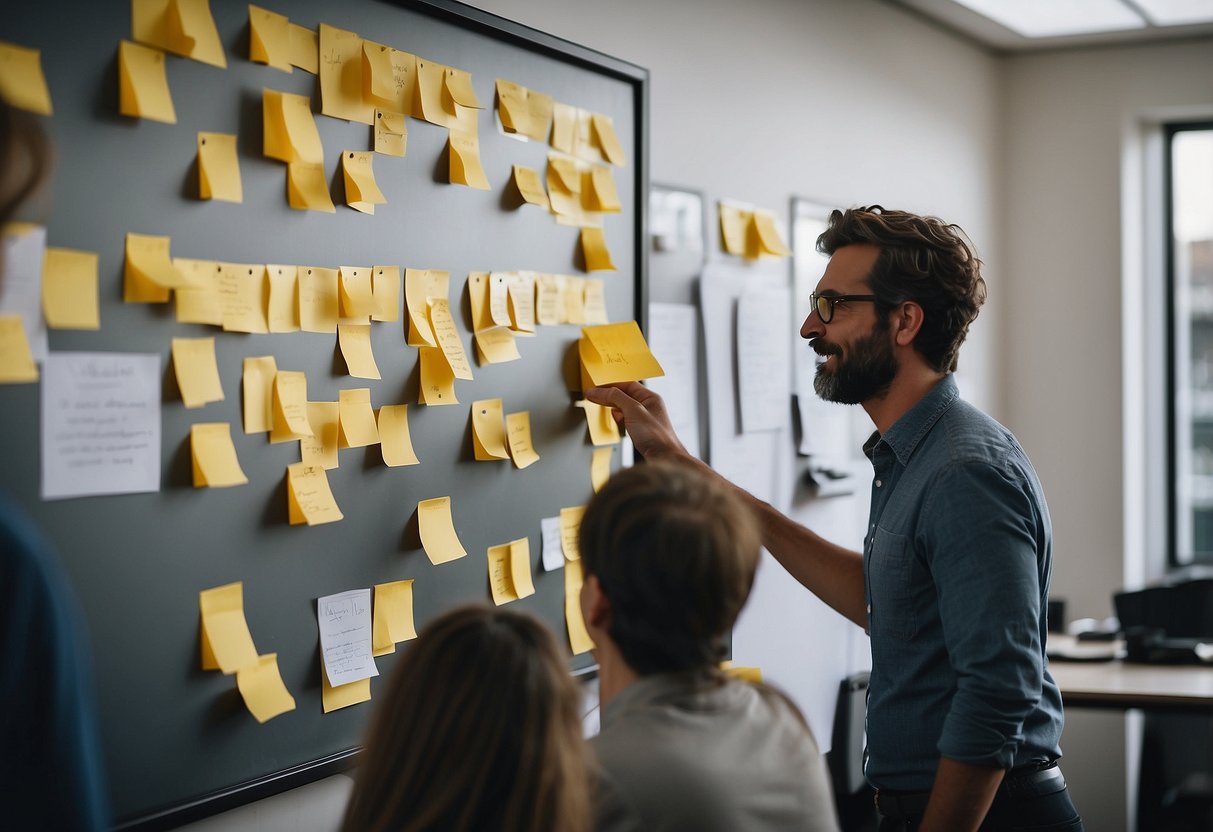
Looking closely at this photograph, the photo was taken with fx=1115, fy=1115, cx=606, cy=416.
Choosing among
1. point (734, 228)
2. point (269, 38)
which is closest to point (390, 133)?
point (269, 38)

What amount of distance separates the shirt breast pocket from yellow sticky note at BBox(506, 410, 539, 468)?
23.4 inches

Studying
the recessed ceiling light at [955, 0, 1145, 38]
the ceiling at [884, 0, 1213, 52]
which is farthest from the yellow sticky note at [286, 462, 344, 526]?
the recessed ceiling light at [955, 0, 1145, 38]

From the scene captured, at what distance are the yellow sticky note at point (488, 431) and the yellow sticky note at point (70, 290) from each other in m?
0.65

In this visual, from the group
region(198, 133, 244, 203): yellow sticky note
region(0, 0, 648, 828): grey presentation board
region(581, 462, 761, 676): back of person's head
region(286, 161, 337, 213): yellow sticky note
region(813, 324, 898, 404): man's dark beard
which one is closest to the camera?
region(581, 462, 761, 676): back of person's head

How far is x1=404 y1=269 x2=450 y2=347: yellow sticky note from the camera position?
1679mm

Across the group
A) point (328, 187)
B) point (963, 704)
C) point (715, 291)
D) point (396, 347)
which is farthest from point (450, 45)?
point (963, 704)

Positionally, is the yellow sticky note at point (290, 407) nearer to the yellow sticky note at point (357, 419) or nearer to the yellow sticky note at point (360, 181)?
the yellow sticky note at point (357, 419)

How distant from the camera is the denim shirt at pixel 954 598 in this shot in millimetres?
1559

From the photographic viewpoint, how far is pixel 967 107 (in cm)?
389

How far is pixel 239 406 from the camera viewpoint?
1.45 m

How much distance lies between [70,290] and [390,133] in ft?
1.85

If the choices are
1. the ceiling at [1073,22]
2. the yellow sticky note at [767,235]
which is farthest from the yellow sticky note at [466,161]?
the ceiling at [1073,22]

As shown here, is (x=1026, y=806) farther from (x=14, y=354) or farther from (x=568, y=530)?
(x=14, y=354)

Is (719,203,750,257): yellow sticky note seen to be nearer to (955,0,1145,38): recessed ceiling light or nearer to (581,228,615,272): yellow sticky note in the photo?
(581,228,615,272): yellow sticky note
